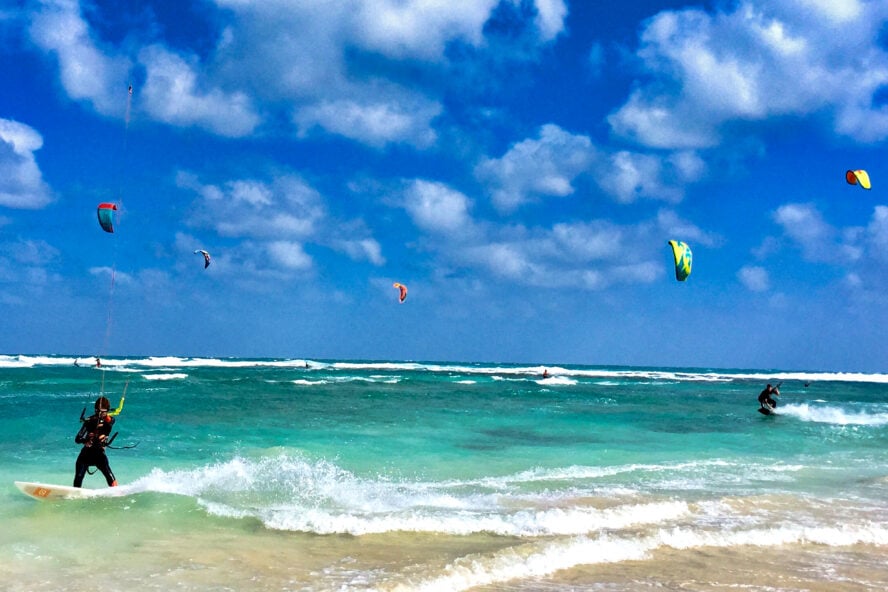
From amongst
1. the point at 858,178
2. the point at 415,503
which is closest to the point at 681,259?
the point at 858,178

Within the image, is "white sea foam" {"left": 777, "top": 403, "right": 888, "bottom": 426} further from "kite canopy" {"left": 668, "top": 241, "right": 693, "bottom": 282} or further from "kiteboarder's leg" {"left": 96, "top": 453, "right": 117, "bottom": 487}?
"kiteboarder's leg" {"left": 96, "top": 453, "right": 117, "bottom": 487}

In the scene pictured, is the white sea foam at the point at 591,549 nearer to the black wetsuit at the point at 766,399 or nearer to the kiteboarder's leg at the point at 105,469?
the kiteboarder's leg at the point at 105,469

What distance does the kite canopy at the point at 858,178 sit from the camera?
16953 millimetres

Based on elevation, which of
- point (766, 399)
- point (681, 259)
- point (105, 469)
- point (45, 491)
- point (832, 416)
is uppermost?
point (681, 259)

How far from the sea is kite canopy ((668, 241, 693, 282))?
13.6 ft

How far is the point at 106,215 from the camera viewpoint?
13938 millimetres

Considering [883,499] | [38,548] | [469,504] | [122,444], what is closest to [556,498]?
[469,504]

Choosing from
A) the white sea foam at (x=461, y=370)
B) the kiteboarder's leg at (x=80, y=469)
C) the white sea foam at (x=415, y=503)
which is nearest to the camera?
the white sea foam at (x=415, y=503)

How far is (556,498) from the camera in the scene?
9992 mm

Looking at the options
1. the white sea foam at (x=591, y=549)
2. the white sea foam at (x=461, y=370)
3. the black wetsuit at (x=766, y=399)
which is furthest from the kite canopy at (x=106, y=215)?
the white sea foam at (x=461, y=370)

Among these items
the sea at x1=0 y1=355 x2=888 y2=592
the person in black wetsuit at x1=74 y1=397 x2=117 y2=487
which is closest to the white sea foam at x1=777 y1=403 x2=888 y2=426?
the sea at x1=0 y1=355 x2=888 y2=592

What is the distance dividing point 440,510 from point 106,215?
9.46 m

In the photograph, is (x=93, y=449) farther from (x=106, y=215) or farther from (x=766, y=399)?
(x=766, y=399)

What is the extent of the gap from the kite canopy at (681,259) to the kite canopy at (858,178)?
14.3 ft
